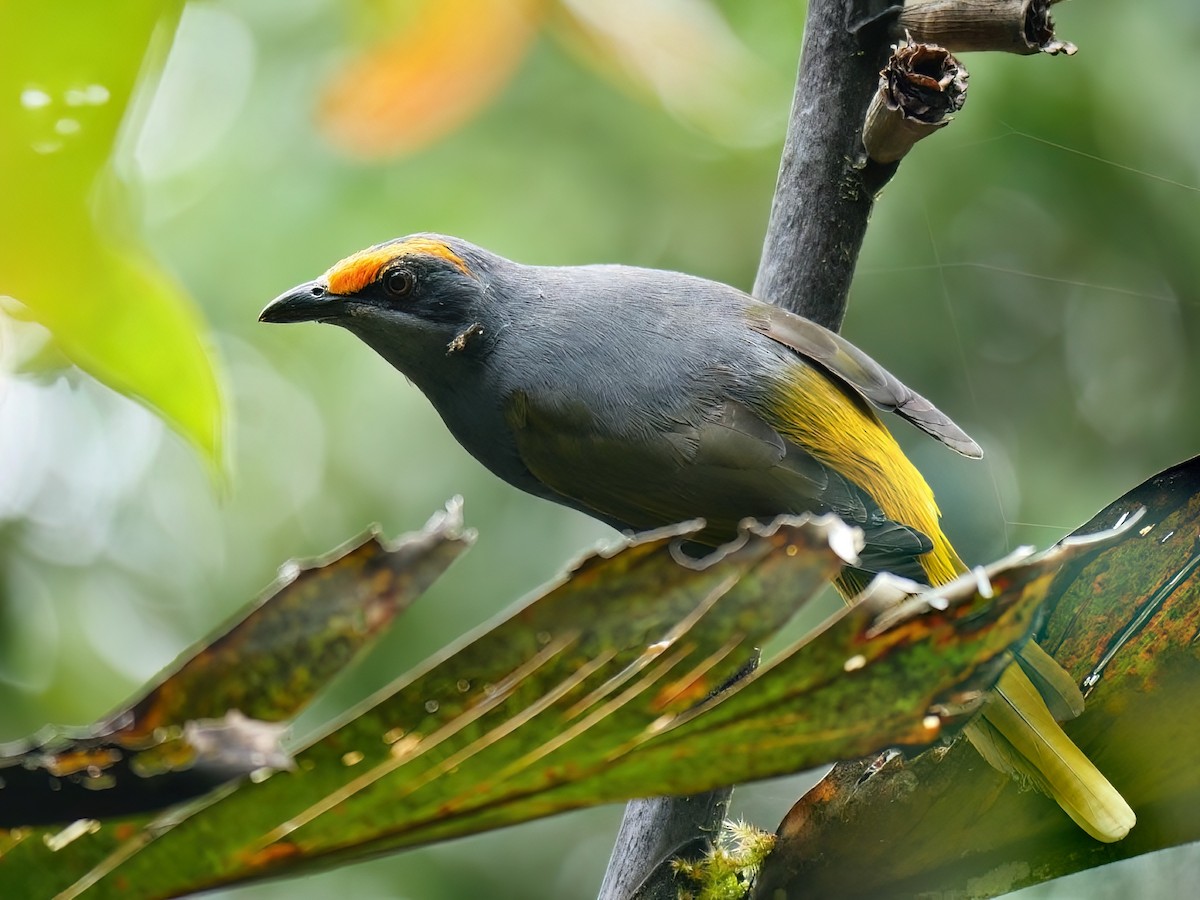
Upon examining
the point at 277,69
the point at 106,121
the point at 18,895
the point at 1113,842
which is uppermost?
the point at 277,69

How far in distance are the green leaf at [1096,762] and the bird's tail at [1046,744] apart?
15 mm

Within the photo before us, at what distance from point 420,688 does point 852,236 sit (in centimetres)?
133

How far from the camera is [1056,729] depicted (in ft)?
3.36

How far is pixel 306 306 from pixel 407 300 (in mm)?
169

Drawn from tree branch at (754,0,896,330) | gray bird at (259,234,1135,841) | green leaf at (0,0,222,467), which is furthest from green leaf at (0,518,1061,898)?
tree branch at (754,0,896,330)

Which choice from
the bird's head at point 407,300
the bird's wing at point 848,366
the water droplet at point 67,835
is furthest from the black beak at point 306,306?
the water droplet at point 67,835

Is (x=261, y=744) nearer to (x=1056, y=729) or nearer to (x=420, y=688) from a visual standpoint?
(x=420, y=688)

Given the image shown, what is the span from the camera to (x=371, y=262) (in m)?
1.86

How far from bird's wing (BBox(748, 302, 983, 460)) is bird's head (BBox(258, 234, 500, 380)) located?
0.47m

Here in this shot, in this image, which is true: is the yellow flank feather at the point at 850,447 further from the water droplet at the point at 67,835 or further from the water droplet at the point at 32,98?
the water droplet at the point at 67,835

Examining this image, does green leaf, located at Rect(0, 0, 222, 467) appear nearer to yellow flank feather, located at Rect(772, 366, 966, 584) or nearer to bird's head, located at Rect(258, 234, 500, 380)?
bird's head, located at Rect(258, 234, 500, 380)

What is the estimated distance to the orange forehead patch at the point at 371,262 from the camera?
183 centimetres

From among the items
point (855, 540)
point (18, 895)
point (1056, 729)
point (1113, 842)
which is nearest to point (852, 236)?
point (1056, 729)

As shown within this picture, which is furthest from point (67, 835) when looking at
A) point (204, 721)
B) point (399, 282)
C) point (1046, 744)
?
point (399, 282)
